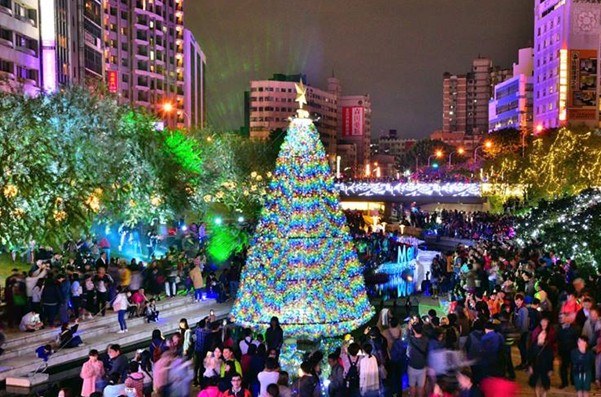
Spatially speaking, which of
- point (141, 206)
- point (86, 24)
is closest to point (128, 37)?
point (86, 24)

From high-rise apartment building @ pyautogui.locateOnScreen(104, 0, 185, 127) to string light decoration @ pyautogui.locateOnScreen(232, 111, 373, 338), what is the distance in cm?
7990

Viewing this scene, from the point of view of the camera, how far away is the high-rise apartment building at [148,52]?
9825 cm

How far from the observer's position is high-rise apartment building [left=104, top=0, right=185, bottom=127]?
98.2 metres

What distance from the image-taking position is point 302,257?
1725 centimetres

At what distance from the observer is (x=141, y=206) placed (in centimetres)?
2917

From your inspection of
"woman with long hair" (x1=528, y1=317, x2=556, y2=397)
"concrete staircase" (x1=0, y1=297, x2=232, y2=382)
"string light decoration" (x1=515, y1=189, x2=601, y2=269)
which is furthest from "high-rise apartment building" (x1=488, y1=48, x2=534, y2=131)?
"woman with long hair" (x1=528, y1=317, x2=556, y2=397)

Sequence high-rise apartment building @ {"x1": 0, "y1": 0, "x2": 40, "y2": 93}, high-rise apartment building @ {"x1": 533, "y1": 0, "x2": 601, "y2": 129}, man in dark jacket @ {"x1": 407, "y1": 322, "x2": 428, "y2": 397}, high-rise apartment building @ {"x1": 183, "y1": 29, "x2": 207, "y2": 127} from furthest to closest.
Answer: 1. high-rise apartment building @ {"x1": 183, "y1": 29, "x2": 207, "y2": 127}
2. high-rise apartment building @ {"x1": 533, "y1": 0, "x2": 601, "y2": 129}
3. high-rise apartment building @ {"x1": 0, "y1": 0, "x2": 40, "y2": 93}
4. man in dark jacket @ {"x1": 407, "y1": 322, "x2": 428, "y2": 397}

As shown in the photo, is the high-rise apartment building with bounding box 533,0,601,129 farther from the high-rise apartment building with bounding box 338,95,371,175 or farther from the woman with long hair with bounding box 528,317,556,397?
the woman with long hair with bounding box 528,317,556,397

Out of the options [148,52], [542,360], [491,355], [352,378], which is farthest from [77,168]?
[148,52]

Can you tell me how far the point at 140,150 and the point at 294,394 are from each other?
21522mm

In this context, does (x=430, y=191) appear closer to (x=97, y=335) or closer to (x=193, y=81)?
(x=97, y=335)

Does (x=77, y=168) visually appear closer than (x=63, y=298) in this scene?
No

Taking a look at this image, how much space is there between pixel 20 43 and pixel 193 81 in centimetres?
8885

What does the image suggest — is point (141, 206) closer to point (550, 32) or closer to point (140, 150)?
point (140, 150)
